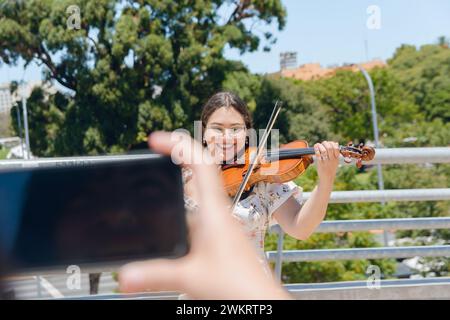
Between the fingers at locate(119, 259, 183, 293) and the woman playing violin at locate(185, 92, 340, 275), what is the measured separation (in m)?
1.15

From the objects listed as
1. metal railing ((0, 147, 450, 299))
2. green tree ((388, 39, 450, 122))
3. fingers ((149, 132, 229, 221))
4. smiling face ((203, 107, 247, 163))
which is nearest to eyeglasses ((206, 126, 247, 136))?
smiling face ((203, 107, 247, 163))

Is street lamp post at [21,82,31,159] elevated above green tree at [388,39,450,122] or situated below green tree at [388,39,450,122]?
below

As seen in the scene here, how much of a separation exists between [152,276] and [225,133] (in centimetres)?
139

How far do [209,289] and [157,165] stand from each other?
0.45 feet

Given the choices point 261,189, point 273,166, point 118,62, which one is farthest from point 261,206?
point 118,62

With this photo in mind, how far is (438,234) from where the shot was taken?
24.9ft

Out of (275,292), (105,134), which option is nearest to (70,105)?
(105,134)

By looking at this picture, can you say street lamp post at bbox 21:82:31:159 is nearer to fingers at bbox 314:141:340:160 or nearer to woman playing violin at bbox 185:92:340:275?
woman playing violin at bbox 185:92:340:275

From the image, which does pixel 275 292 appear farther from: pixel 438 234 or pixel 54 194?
pixel 438 234

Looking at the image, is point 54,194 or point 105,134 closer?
point 54,194

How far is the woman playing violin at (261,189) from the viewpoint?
1.76 meters

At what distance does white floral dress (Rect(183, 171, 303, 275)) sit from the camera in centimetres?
177
